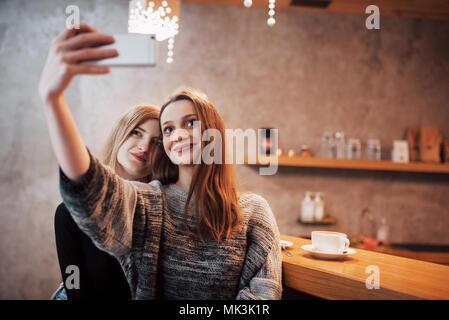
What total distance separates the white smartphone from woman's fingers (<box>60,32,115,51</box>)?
11 millimetres

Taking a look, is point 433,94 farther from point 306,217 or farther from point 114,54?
point 114,54

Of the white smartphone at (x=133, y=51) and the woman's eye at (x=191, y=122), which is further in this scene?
the woman's eye at (x=191, y=122)

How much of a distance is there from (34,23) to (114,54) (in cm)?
324

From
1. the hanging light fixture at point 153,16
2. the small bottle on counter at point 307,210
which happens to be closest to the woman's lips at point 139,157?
the hanging light fixture at point 153,16

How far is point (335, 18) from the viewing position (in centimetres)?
333

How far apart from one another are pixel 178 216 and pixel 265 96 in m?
2.44

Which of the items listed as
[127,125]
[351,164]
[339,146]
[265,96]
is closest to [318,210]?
[351,164]

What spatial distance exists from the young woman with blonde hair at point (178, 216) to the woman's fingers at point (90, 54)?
0.17ft

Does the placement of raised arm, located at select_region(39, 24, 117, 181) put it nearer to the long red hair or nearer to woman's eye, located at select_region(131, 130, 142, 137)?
the long red hair

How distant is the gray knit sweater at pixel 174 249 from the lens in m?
0.83

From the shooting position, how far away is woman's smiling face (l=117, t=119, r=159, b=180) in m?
1.38

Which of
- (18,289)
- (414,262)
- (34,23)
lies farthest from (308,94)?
(18,289)

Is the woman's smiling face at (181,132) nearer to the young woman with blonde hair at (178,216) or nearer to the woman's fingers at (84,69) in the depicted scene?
the young woman with blonde hair at (178,216)

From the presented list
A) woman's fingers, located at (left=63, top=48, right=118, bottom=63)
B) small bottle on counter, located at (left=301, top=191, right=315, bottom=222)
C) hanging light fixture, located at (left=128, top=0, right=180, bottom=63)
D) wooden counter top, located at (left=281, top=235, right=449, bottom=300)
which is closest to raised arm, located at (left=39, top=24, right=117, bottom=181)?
woman's fingers, located at (left=63, top=48, right=118, bottom=63)
